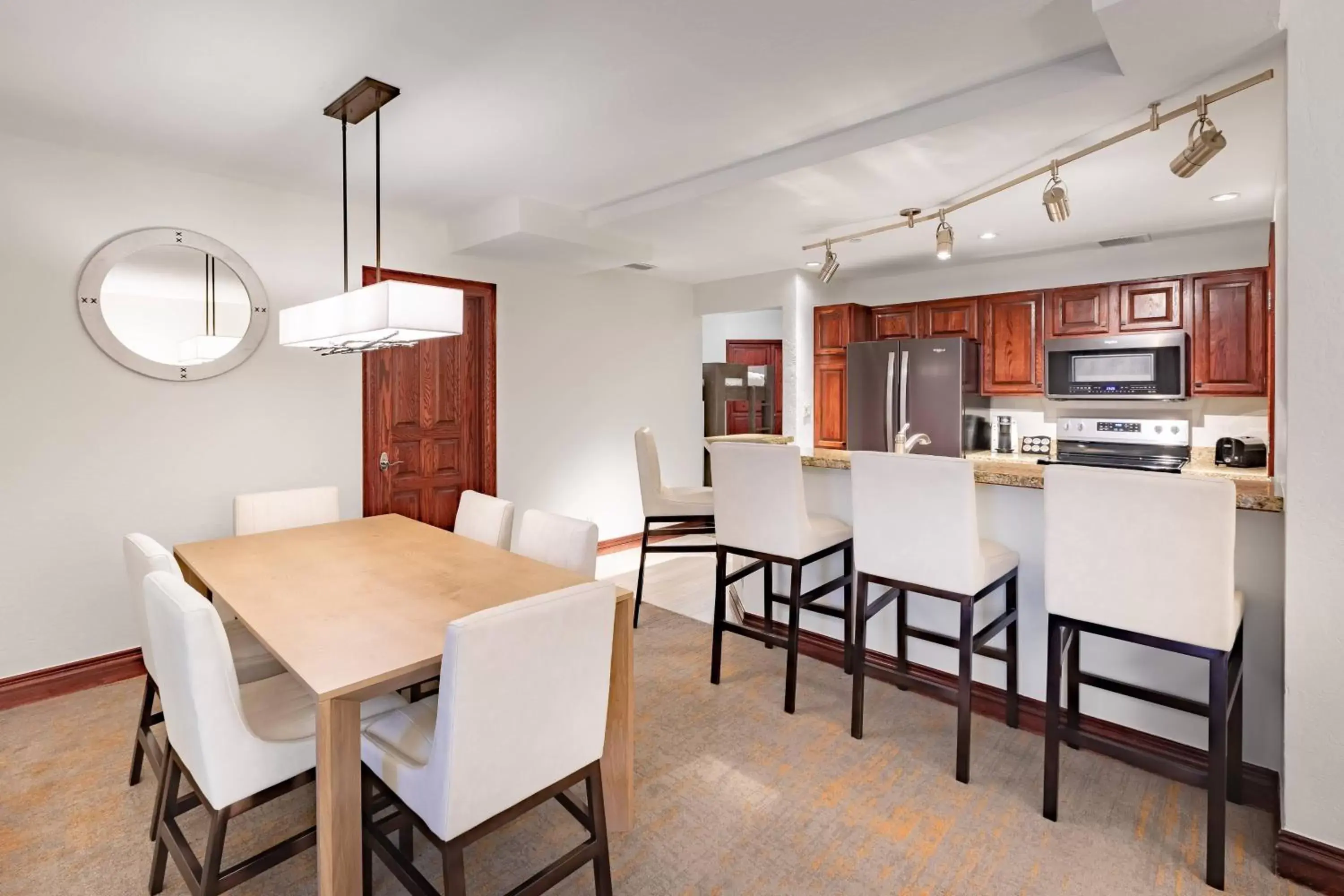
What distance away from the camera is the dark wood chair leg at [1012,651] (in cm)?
249

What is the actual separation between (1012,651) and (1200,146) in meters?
1.75

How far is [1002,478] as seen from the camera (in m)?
2.41

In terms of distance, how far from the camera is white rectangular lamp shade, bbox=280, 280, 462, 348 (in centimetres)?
208

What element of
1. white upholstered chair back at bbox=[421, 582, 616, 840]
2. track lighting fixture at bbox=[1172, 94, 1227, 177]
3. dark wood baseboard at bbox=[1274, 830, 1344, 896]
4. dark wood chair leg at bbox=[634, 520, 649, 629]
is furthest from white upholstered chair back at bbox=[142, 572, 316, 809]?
track lighting fixture at bbox=[1172, 94, 1227, 177]

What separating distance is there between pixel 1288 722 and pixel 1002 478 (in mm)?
995

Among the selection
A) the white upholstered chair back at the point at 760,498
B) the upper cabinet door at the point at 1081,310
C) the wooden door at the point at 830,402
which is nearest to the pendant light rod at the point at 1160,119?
the white upholstered chair back at the point at 760,498

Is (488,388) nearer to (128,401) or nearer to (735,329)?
(128,401)

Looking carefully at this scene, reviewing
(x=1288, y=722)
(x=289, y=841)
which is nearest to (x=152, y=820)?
(x=289, y=841)

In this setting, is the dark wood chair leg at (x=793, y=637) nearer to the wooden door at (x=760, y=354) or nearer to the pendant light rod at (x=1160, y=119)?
the pendant light rod at (x=1160, y=119)

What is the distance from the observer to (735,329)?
759cm

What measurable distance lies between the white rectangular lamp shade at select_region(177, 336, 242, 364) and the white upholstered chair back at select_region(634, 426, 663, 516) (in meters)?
2.11

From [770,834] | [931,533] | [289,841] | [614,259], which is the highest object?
[614,259]

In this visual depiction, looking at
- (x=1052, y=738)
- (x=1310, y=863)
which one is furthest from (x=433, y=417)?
(x=1310, y=863)

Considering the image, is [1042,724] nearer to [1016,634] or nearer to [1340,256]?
[1016,634]
